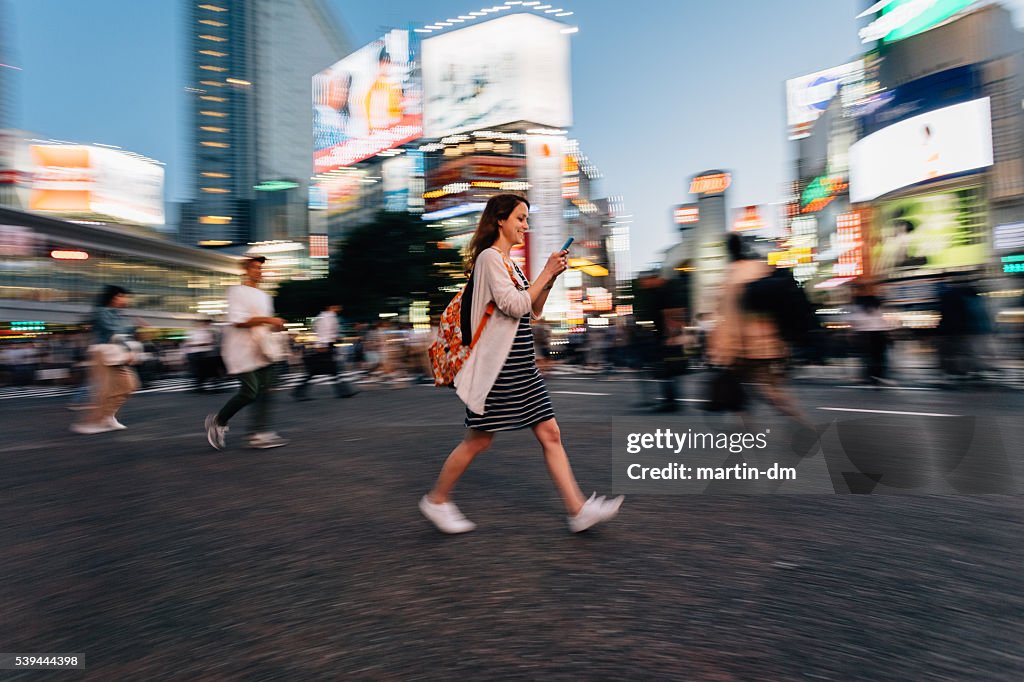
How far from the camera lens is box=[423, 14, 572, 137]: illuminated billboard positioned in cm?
6656

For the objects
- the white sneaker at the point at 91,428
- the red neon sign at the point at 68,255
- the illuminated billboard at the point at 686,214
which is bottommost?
the white sneaker at the point at 91,428

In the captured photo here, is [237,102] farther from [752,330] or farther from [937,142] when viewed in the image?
[752,330]

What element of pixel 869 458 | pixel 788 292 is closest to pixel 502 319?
pixel 788 292

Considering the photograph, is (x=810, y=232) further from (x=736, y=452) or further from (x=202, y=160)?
(x=202, y=160)

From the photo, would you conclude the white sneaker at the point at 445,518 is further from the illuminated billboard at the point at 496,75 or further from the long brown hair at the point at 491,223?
the illuminated billboard at the point at 496,75

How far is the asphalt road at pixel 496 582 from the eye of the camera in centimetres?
185

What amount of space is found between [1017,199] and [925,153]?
671 cm

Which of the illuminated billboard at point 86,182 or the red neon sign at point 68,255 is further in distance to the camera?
the illuminated billboard at point 86,182

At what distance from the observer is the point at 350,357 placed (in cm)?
1947

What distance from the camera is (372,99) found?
73.1 m

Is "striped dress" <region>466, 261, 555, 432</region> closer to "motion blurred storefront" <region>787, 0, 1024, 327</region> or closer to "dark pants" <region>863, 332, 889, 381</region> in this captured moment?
"dark pants" <region>863, 332, 889, 381</region>

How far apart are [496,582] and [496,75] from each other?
70.8m

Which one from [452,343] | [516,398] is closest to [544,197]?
[452,343]

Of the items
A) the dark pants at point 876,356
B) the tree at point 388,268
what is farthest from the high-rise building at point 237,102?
the dark pants at point 876,356
